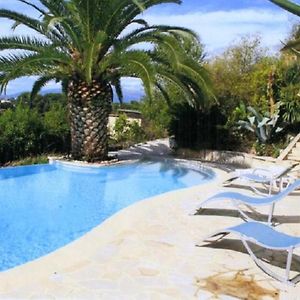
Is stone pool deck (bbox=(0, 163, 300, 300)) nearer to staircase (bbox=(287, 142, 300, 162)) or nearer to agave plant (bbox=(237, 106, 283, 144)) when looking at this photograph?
staircase (bbox=(287, 142, 300, 162))

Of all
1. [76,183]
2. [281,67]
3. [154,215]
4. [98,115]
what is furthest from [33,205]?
[281,67]

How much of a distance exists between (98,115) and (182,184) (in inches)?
165

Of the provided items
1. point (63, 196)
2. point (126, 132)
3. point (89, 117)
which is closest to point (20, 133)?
point (89, 117)

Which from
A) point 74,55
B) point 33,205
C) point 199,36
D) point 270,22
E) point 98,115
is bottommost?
point 33,205

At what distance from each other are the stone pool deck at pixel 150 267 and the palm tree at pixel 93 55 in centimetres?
698

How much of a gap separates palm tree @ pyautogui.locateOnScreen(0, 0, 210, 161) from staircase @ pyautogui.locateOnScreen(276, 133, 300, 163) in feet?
10.7

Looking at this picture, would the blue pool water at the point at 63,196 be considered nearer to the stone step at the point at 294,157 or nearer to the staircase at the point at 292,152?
the staircase at the point at 292,152

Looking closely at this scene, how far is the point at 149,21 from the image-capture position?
51.6 ft

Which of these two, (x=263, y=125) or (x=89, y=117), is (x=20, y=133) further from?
(x=263, y=125)

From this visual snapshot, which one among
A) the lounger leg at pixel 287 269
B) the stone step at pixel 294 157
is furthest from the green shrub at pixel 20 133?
the lounger leg at pixel 287 269

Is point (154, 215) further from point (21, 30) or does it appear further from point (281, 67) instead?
point (281, 67)

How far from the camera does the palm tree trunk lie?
49.0 ft

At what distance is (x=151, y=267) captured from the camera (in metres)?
5.37

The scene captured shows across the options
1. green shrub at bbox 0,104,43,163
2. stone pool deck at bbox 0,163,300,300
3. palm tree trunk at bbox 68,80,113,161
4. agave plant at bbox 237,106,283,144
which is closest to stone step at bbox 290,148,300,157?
agave plant at bbox 237,106,283,144
